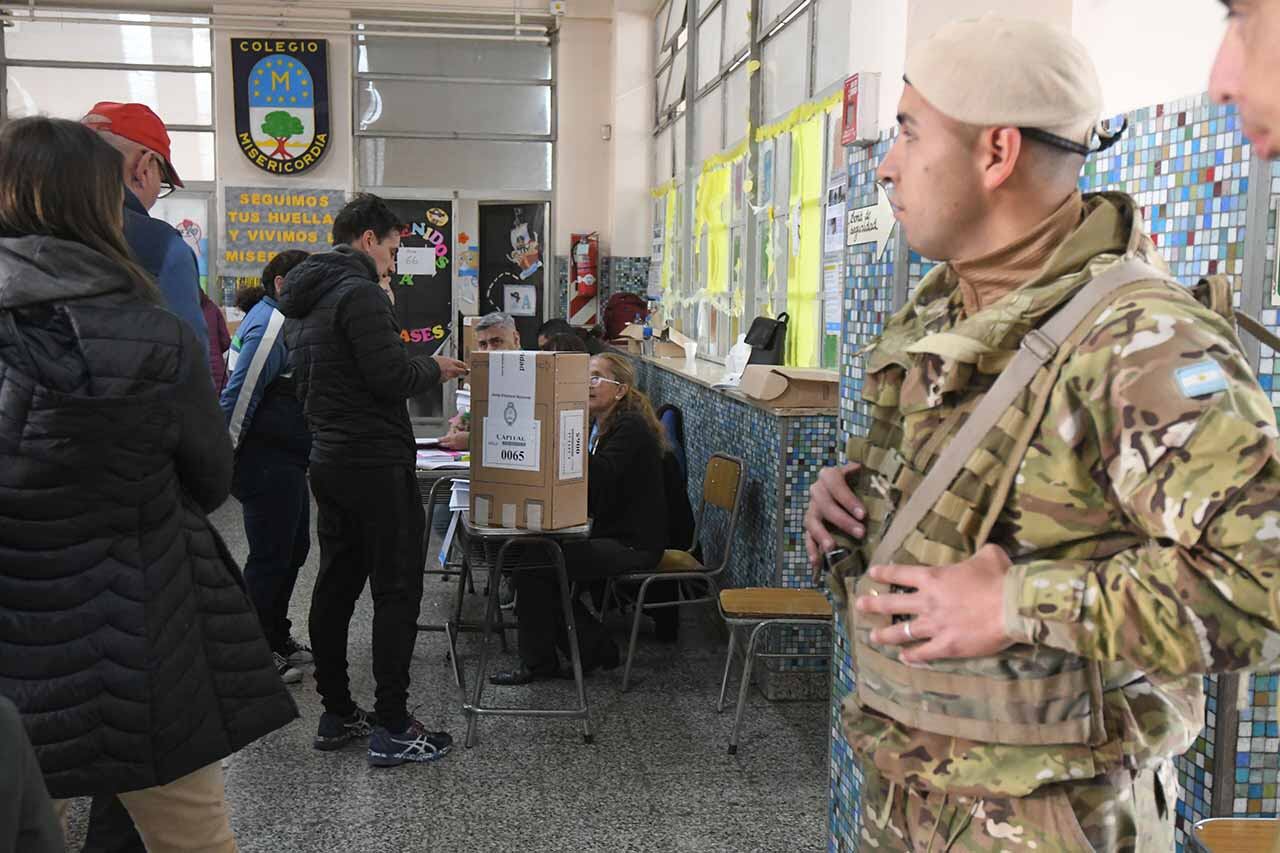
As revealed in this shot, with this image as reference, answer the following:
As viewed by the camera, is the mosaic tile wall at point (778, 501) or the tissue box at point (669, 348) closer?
the mosaic tile wall at point (778, 501)

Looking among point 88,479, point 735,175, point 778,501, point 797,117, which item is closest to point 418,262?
point 735,175

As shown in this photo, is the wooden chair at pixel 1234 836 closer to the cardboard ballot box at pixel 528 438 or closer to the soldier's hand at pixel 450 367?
the cardboard ballot box at pixel 528 438

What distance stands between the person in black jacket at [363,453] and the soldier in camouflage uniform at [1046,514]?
215 cm

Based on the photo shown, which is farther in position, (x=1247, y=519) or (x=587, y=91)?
(x=587, y=91)

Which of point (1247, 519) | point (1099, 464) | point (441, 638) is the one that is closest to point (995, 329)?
Answer: point (1099, 464)

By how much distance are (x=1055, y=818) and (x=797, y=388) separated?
2.86 metres

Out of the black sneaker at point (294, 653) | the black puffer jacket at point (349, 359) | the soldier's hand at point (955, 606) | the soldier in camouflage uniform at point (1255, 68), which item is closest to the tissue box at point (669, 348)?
the black sneaker at point (294, 653)

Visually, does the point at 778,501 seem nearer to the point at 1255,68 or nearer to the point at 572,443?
the point at 572,443

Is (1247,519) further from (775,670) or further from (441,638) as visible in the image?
(441,638)

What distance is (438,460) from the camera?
4293 millimetres

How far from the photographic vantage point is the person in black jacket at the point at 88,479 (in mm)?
1704

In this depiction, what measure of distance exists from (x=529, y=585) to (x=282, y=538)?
0.89 meters

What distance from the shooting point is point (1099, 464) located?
3.37ft

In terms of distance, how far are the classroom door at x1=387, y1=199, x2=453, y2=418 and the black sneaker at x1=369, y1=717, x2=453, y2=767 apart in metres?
6.51
